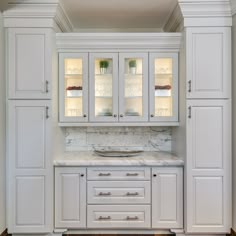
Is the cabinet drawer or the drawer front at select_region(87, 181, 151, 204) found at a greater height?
the cabinet drawer

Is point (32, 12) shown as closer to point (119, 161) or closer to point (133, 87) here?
point (133, 87)

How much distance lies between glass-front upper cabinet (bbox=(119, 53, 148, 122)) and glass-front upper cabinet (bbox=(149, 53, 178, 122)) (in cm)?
7

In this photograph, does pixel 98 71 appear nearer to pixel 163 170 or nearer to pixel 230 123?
pixel 163 170

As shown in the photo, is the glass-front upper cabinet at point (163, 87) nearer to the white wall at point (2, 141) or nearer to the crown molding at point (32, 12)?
the crown molding at point (32, 12)

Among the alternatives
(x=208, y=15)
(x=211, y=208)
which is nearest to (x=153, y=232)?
(x=211, y=208)

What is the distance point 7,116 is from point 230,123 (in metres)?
2.31

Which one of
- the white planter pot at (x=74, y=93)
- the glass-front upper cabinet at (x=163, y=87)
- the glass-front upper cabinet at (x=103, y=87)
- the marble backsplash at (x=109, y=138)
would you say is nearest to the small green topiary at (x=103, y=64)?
the glass-front upper cabinet at (x=103, y=87)

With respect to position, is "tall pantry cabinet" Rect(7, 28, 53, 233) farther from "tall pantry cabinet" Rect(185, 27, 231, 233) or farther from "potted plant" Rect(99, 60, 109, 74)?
"tall pantry cabinet" Rect(185, 27, 231, 233)

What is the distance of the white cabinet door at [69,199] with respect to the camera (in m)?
2.98

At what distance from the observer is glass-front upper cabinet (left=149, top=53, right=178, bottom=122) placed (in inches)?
127

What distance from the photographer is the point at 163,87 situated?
3.26 meters

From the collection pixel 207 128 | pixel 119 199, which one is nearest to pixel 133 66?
pixel 207 128

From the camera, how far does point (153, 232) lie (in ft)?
9.98

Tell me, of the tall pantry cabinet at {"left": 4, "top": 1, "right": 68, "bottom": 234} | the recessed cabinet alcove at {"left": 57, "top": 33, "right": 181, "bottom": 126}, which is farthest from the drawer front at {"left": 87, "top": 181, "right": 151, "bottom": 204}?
the recessed cabinet alcove at {"left": 57, "top": 33, "right": 181, "bottom": 126}
